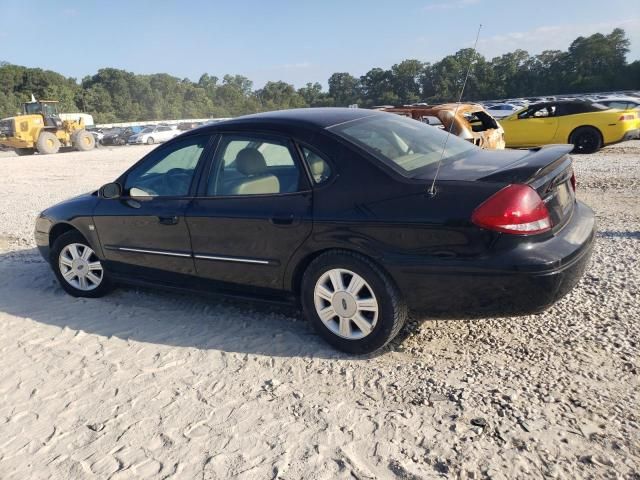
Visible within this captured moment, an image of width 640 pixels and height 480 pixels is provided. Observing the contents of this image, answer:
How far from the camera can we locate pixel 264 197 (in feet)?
12.2

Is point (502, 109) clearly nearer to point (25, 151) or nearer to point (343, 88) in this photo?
point (343, 88)

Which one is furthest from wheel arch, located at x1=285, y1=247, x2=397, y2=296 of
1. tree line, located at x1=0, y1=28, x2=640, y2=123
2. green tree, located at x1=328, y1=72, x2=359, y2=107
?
green tree, located at x1=328, y1=72, x2=359, y2=107

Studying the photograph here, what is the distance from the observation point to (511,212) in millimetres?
2949

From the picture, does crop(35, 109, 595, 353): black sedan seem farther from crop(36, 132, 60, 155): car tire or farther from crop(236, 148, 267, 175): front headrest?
crop(36, 132, 60, 155): car tire

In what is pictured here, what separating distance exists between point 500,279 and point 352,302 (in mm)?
915

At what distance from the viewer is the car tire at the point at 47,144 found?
91.4 feet

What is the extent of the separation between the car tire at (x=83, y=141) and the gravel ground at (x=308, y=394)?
90.3 feet

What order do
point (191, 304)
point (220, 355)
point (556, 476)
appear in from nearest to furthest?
point (556, 476) < point (220, 355) < point (191, 304)

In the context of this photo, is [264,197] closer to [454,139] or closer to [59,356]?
[454,139]

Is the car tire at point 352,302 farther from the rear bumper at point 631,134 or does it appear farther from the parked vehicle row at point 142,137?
the parked vehicle row at point 142,137

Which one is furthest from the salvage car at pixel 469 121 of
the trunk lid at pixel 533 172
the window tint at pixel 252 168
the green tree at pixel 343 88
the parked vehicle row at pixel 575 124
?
the green tree at pixel 343 88

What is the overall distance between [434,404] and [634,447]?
93 cm

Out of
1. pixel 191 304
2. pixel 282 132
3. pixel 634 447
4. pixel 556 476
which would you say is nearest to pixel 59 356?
pixel 191 304

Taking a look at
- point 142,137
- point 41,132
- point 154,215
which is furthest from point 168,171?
point 142,137
